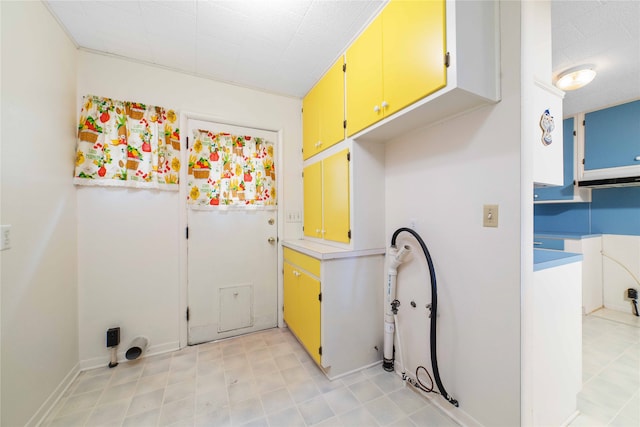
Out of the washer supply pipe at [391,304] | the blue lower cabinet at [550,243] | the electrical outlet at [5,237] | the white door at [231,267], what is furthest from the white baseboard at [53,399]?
the blue lower cabinet at [550,243]

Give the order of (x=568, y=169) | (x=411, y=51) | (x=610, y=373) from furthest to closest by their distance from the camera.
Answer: (x=568, y=169) → (x=610, y=373) → (x=411, y=51)

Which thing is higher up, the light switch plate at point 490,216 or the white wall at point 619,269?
the light switch plate at point 490,216

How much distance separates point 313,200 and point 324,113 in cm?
83

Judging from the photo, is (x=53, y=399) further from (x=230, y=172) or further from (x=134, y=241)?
(x=230, y=172)

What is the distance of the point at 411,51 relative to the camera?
4.29 feet

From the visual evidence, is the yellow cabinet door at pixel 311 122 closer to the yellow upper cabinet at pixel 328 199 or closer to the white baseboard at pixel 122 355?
the yellow upper cabinet at pixel 328 199

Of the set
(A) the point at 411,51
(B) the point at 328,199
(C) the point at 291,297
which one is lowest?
(C) the point at 291,297

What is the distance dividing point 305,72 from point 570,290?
254 cm

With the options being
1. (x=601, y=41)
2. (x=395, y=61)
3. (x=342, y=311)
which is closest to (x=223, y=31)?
(x=395, y=61)

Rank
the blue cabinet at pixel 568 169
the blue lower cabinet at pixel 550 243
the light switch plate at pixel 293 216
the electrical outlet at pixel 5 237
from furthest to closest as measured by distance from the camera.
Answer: the blue cabinet at pixel 568 169, the blue lower cabinet at pixel 550 243, the light switch plate at pixel 293 216, the electrical outlet at pixel 5 237

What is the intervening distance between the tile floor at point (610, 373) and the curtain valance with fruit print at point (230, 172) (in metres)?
2.80

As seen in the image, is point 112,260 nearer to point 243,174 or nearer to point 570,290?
point 243,174

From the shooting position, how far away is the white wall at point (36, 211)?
1220mm

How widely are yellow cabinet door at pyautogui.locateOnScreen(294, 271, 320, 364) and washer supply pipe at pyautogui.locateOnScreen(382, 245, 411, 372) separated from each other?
54 centimetres
